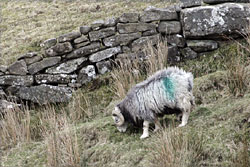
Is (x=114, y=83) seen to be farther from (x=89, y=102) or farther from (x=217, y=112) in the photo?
(x=217, y=112)

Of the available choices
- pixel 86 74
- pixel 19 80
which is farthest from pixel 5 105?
pixel 86 74

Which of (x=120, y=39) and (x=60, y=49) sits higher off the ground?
(x=120, y=39)

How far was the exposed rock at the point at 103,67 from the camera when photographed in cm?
793

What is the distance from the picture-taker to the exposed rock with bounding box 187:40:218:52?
7.62 metres

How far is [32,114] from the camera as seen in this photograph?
301 inches

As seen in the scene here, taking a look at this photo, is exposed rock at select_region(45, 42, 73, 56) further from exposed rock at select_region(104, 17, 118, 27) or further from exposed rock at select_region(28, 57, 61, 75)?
exposed rock at select_region(104, 17, 118, 27)

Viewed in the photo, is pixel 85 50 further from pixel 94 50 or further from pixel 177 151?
pixel 177 151

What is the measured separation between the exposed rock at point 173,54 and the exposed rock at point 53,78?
2355 millimetres

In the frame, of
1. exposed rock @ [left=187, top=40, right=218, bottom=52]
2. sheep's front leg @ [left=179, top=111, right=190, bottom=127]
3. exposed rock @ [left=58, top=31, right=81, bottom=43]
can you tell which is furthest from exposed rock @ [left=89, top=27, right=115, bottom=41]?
sheep's front leg @ [left=179, top=111, right=190, bottom=127]

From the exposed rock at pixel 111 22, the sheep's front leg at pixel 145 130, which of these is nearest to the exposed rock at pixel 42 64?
the exposed rock at pixel 111 22

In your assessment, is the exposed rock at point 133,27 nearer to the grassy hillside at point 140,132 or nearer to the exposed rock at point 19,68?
the grassy hillside at point 140,132

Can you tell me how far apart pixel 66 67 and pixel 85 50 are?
0.62 m

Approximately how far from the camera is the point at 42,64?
789 cm

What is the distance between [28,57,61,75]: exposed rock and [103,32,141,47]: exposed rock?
1.26m
